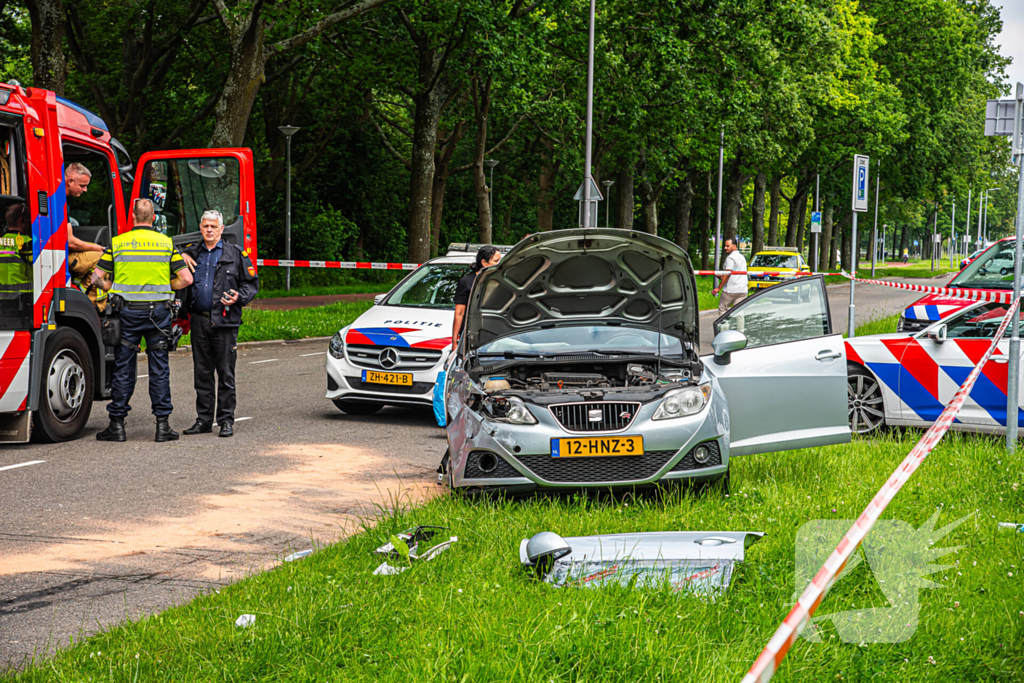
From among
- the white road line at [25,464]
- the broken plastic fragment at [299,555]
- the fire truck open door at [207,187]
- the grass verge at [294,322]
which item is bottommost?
the grass verge at [294,322]

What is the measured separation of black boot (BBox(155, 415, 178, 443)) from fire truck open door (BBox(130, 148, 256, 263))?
494cm

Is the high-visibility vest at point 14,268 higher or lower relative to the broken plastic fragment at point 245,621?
higher

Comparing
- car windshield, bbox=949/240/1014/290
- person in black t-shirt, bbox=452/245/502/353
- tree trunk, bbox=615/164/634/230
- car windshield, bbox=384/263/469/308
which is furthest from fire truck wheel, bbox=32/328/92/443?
tree trunk, bbox=615/164/634/230

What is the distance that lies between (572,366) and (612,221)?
52829 mm

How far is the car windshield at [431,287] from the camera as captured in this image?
11.1 m

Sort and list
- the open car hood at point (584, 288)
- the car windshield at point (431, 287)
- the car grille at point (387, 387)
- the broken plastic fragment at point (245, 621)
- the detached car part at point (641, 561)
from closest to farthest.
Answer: the broken plastic fragment at point (245, 621) → the detached car part at point (641, 561) → the open car hood at point (584, 288) → the car grille at point (387, 387) → the car windshield at point (431, 287)

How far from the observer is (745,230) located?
338ft

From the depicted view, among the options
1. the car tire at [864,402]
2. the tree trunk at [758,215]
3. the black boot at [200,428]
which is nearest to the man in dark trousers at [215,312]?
the black boot at [200,428]

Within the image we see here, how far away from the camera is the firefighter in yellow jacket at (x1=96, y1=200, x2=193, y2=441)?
903 centimetres

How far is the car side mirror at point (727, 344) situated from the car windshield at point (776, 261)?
2609cm

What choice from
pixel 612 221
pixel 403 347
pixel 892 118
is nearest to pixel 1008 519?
pixel 403 347

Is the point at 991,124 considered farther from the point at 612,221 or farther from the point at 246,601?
the point at 612,221

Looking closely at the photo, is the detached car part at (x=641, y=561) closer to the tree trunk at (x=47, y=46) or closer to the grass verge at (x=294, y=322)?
the grass verge at (x=294, y=322)

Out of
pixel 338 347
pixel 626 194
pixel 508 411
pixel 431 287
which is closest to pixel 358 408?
pixel 338 347
